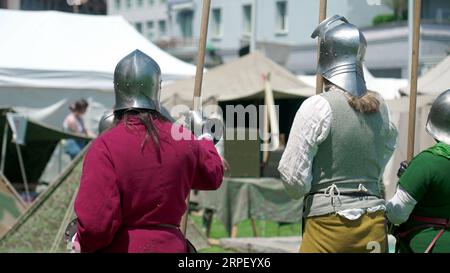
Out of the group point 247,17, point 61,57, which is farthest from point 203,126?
point 247,17

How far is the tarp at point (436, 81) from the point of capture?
9952mm

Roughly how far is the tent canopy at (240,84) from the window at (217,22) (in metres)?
34.4

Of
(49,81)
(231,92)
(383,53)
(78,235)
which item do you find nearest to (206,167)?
(78,235)

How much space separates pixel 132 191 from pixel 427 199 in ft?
4.65

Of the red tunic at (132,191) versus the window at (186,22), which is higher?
the red tunic at (132,191)

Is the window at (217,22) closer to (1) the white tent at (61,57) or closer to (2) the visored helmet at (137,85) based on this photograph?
(1) the white tent at (61,57)

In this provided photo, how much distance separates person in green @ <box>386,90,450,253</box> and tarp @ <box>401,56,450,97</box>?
18.1 ft

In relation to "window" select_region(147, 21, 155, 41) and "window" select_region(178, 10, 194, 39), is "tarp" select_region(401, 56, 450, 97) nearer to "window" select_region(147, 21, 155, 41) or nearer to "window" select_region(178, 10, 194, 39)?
"window" select_region(178, 10, 194, 39)

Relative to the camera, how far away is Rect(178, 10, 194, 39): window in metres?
52.8

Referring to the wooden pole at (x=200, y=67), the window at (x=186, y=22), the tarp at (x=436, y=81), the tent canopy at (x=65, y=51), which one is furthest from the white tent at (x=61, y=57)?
the window at (x=186, y=22)

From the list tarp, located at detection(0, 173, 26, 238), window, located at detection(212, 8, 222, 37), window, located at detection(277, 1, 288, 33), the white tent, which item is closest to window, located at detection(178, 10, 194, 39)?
window, located at detection(212, 8, 222, 37)

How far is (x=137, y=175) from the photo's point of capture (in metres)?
3.70

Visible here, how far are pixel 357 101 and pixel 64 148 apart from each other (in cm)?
1015

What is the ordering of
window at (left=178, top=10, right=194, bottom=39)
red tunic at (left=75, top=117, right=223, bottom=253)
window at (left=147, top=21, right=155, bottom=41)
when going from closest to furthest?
1. red tunic at (left=75, top=117, right=223, bottom=253)
2. window at (left=178, top=10, right=194, bottom=39)
3. window at (left=147, top=21, right=155, bottom=41)
